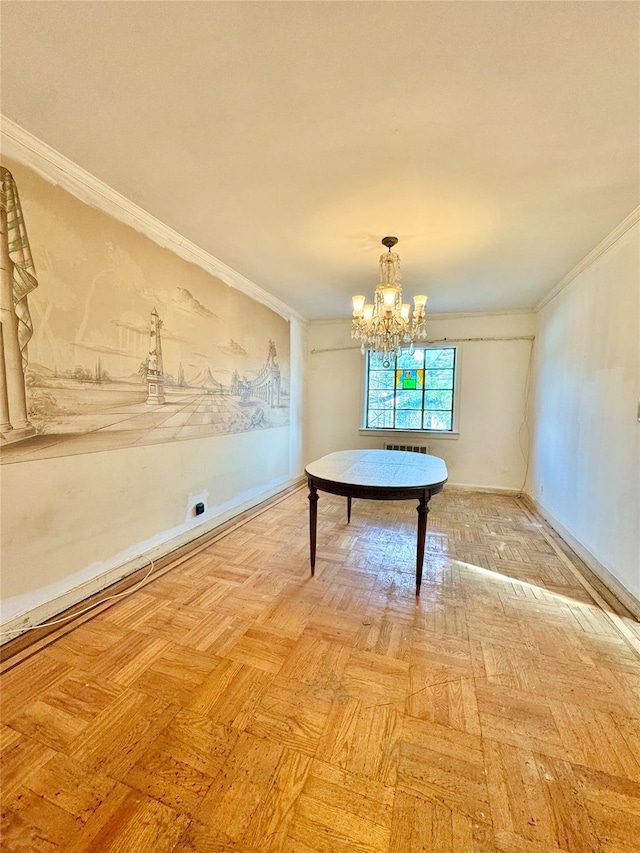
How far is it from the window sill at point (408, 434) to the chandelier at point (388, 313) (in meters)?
2.18

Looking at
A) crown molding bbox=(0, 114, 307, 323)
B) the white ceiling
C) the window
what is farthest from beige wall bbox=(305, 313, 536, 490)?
crown molding bbox=(0, 114, 307, 323)

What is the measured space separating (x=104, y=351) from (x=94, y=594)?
1.51 m

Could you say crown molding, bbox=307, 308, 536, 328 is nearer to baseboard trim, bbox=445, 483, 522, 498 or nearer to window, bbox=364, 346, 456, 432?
window, bbox=364, 346, 456, 432

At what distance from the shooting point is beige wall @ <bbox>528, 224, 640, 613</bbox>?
213cm

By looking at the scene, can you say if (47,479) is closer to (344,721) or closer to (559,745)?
(344,721)

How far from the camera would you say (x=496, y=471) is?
4.61 metres

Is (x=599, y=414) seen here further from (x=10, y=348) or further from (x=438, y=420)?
(x=10, y=348)

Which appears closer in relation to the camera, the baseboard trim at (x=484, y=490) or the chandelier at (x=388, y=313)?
the chandelier at (x=388, y=313)

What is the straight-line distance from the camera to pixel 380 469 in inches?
95.7

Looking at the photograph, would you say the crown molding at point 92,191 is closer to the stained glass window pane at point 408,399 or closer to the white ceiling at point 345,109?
the white ceiling at point 345,109

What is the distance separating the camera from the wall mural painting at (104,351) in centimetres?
167

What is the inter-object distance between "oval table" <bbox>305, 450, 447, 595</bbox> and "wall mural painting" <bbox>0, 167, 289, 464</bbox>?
1.25 meters

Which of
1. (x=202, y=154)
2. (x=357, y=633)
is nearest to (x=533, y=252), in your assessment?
(x=202, y=154)

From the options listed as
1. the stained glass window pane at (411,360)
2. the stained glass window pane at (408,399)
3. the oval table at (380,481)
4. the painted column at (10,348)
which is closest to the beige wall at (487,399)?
the stained glass window pane at (411,360)
